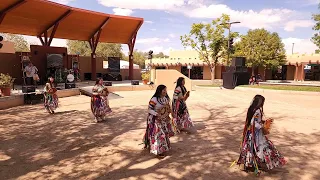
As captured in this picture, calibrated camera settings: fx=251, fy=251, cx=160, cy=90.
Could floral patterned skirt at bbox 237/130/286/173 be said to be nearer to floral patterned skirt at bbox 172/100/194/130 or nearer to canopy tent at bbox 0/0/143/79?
floral patterned skirt at bbox 172/100/194/130

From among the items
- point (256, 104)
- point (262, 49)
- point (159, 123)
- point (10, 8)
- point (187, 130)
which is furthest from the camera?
point (262, 49)

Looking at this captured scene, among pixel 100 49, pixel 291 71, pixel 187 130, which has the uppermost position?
pixel 100 49

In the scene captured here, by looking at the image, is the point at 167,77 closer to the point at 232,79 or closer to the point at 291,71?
the point at 232,79

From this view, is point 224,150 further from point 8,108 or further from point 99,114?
point 8,108

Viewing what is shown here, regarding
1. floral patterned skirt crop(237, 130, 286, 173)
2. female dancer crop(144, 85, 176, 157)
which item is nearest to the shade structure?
female dancer crop(144, 85, 176, 157)

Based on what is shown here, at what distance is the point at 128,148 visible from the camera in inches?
254

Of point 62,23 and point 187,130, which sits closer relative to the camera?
point 187,130

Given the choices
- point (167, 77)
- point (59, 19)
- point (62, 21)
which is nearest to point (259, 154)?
point (167, 77)

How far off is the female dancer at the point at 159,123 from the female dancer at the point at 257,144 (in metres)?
1.79

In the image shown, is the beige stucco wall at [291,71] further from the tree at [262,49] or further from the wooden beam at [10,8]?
the wooden beam at [10,8]

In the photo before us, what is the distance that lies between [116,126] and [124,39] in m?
19.7

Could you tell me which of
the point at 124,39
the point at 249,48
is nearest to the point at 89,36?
the point at 124,39

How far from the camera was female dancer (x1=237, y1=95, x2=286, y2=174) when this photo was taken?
15.1 ft

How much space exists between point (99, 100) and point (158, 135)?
165 inches
